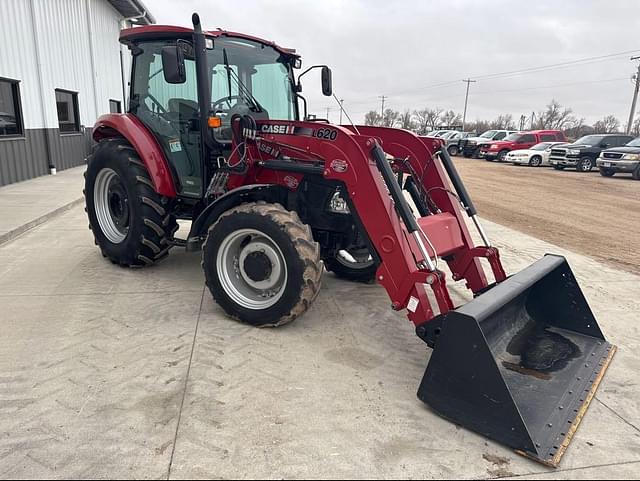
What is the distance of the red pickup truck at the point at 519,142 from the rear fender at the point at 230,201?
77.7 ft

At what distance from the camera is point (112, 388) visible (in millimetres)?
3021

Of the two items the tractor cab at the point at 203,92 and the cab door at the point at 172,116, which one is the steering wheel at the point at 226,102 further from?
the cab door at the point at 172,116

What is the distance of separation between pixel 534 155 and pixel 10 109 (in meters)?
21.4

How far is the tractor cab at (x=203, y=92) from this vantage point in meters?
4.38

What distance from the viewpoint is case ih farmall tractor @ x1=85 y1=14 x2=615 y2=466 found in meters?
2.79

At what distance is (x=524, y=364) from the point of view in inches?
127

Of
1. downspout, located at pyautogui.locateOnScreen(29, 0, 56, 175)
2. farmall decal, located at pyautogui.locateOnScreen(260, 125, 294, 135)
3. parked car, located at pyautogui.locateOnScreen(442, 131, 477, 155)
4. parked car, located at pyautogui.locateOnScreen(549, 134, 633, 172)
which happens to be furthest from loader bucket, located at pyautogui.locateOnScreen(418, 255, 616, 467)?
parked car, located at pyautogui.locateOnScreen(442, 131, 477, 155)

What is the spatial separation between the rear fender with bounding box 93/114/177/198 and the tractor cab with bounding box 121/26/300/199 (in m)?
0.07

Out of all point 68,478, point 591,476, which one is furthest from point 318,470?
point 591,476

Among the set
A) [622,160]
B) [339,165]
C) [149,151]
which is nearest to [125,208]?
[149,151]

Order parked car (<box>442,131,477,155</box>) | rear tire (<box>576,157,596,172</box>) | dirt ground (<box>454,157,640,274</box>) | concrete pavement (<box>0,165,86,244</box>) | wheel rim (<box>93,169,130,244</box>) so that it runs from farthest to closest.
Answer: parked car (<box>442,131,477,155</box>)
rear tire (<box>576,157,596,172</box>)
dirt ground (<box>454,157,640,274</box>)
concrete pavement (<box>0,165,86,244</box>)
wheel rim (<box>93,169,130,244</box>)

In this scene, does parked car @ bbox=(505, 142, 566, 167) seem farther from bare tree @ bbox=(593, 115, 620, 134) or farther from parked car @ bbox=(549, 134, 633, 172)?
bare tree @ bbox=(593, 115, 620, 134)

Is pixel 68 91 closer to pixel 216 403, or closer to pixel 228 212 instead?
pixel 228 212

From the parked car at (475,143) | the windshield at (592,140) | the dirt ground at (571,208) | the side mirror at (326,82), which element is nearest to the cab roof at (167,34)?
the side mirror at (326,82)
